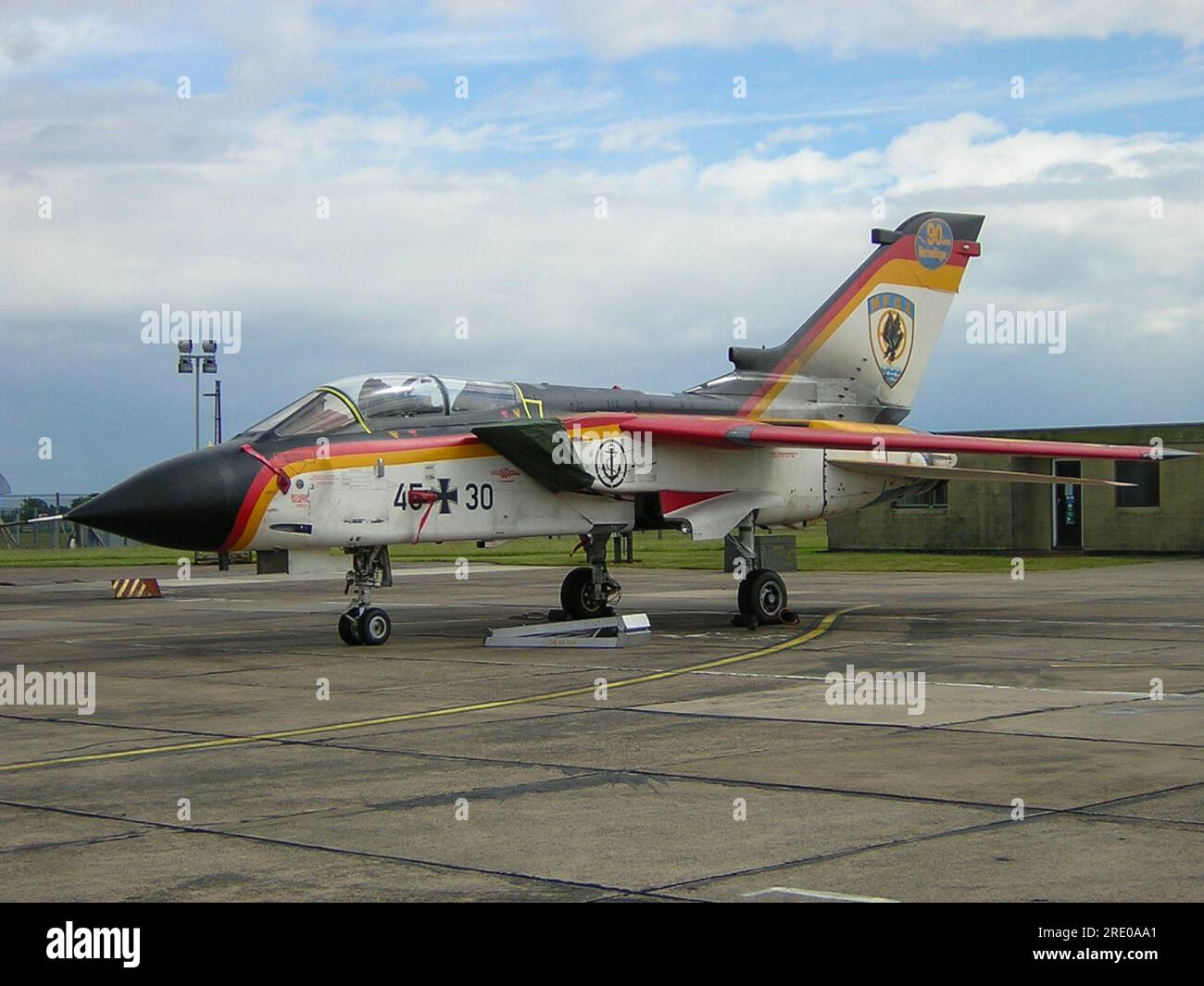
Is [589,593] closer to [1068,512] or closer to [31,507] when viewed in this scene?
[1068,512]

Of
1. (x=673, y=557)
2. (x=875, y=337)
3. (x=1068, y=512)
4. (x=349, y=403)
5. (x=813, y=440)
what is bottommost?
(x=673, y=557)

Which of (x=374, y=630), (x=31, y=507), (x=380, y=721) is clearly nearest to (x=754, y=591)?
(x=374, y=630)

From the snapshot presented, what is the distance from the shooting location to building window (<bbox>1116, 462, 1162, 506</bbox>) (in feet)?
131

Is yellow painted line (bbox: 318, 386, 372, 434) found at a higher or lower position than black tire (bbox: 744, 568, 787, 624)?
higher

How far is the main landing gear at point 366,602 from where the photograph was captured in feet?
56.1

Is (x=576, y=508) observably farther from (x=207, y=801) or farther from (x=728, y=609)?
(x=207, y=801)

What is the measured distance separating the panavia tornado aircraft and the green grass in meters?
7.13

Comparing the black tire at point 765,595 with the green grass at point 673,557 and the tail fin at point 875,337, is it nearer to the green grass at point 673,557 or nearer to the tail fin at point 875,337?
the tail fin at point 875,337

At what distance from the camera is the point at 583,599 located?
2067 cm

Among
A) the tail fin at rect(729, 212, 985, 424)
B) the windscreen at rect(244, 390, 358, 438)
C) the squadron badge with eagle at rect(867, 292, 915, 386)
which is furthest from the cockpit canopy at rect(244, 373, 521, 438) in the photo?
the squadron badge with eagle at rect(867, 292, 915, 386)

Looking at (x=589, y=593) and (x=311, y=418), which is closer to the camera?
(x=311, y=418)

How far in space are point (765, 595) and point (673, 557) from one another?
72.2 ft

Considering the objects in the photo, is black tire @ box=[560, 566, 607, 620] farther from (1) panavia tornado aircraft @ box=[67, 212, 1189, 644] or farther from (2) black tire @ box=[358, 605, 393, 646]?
(2) black tire @ box=[358, 605, 393, 646]

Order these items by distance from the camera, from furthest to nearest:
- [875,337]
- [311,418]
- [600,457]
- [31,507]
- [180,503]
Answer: [31,507]
[875,337]
[600,457]
[311,418]
[180,503]
